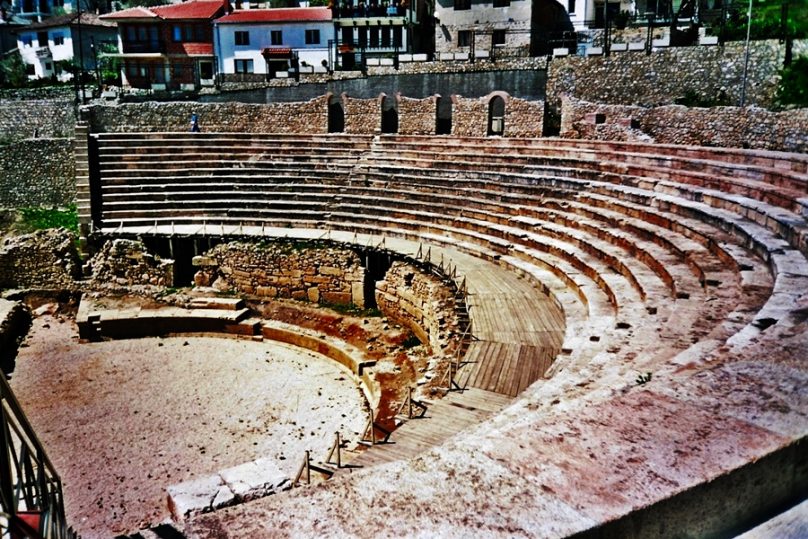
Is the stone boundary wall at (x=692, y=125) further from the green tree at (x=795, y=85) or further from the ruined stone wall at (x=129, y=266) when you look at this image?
the ruined stone wall at (x=129, y=266)

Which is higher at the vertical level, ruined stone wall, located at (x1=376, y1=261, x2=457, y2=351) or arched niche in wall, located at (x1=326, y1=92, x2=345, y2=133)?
arched niche in wall, located at (x1=326, y1=92, x2=345, y2=133)

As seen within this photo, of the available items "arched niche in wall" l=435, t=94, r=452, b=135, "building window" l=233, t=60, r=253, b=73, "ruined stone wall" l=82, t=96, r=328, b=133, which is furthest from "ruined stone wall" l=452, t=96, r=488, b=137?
"building window" l=233, t=60, r=253, b=73

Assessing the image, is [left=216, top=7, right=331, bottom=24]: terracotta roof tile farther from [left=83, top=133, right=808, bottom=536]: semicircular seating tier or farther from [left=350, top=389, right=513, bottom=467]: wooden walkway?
[left=350, top=389, right=513, bottom=467]: wooden walkway

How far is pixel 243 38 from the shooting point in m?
36.2

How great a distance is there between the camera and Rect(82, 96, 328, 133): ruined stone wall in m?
24.0

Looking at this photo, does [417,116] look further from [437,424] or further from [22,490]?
[22,490]

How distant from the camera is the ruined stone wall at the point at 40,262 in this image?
19.1 metres

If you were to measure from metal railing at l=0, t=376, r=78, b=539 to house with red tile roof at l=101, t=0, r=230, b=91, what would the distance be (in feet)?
124

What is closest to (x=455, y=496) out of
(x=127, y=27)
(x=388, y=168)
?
(x=388, y=168)

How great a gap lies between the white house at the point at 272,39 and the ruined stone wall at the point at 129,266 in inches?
703

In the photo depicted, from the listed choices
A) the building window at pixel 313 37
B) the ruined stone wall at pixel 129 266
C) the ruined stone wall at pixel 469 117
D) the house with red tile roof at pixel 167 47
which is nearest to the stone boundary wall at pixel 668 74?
the ruined stone wall at pixel 469 117

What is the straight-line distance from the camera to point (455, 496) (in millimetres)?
2576

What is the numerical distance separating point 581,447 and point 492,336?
7642 millimetres

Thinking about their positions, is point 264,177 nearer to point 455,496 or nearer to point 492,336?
point 492,336
